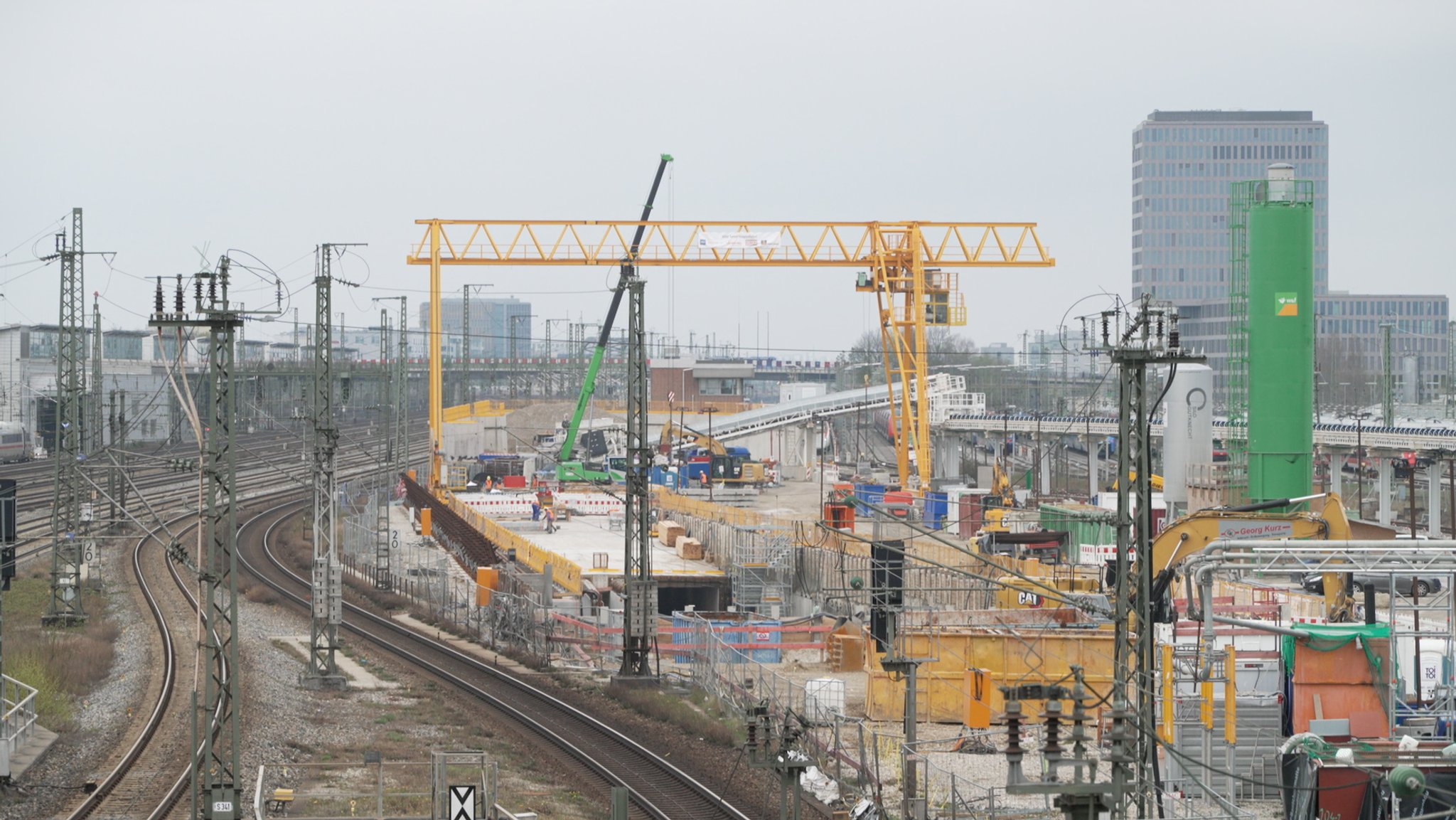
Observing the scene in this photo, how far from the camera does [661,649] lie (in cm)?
2941

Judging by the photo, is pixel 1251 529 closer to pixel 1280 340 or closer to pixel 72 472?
pixel 1280 340

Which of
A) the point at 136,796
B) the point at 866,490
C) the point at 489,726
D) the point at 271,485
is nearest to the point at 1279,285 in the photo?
the point at 866,490

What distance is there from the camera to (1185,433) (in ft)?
143

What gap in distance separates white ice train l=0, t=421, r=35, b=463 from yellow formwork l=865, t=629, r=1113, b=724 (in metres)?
→ 58.5

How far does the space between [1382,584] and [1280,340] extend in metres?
6.80

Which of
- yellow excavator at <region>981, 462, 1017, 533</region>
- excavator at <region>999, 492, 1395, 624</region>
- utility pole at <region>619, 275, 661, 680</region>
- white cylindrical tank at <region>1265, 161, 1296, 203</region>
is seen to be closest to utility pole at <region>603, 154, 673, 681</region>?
utility pole at <region>619, 275, 661, 680</region>

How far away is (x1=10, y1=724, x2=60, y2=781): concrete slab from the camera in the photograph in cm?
1814

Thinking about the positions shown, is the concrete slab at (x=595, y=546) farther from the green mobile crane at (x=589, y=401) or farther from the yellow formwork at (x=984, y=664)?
the yellow formwork at (x=984, y=664)

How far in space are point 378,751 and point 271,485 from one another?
49619 millimetres

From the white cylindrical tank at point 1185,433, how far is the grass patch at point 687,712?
74.9ft

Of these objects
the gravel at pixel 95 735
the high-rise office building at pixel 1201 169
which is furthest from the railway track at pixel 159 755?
the high-rise office building at pixel 1201 169

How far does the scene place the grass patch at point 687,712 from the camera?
21.9m

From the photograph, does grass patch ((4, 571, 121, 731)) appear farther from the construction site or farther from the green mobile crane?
the green mobile crane

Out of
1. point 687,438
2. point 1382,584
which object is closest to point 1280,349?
point 1382,584
